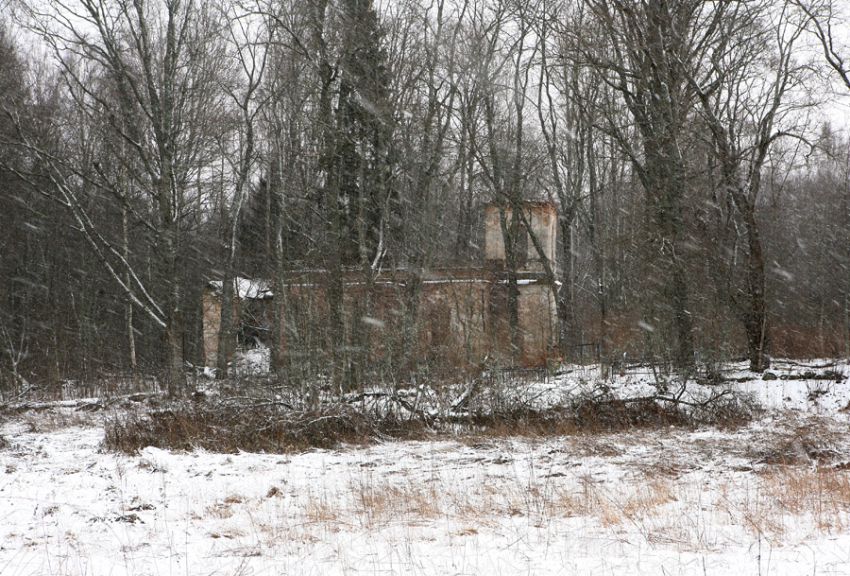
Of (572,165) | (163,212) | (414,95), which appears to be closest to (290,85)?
(414,95)

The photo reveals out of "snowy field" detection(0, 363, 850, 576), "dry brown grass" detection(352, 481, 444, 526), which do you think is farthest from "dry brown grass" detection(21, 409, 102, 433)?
"dry brown grass" detection(352, 481, 444, 526)

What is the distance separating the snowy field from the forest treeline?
4.20 meters

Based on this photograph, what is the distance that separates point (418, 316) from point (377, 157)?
16.3 ft

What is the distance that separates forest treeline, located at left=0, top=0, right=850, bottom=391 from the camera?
688 inches

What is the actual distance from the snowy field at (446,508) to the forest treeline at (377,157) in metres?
4.20

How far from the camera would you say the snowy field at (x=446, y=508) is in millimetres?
5812

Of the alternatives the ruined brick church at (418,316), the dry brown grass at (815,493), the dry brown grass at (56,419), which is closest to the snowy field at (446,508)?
the dry brown grass at (815,493)

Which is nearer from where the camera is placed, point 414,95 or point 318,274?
point 318,274

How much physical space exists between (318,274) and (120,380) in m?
8.60

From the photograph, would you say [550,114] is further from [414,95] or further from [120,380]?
[120,380]

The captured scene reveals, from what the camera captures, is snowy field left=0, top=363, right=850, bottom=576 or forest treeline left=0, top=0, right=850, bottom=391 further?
forest treeline left=0, top=0, right=850, bottom=391

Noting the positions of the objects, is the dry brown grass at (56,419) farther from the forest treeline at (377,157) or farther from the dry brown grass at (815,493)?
the dry brown grass at (815,493)

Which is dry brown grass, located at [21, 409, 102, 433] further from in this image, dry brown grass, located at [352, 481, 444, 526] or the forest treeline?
dry brown grass, located at [352, 481, 444, 526]

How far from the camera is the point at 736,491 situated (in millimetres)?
8117
